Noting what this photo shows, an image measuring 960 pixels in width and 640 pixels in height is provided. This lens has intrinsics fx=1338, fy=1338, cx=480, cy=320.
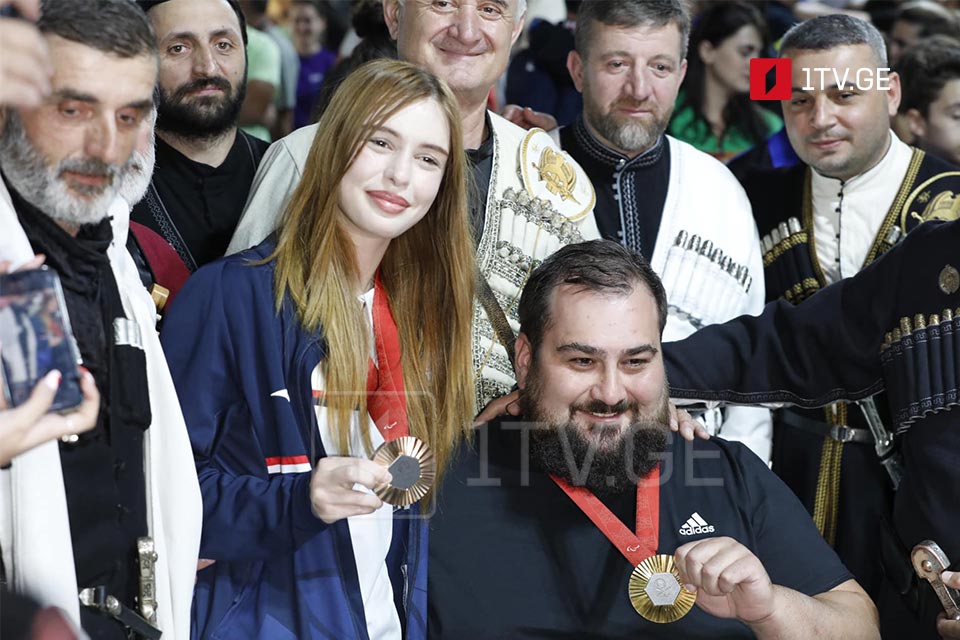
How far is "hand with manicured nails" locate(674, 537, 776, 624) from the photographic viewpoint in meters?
2.54

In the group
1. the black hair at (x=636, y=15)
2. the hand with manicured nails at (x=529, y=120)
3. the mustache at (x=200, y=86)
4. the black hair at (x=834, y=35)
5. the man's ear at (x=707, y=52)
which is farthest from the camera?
the man's ear at (x=707, y=52)

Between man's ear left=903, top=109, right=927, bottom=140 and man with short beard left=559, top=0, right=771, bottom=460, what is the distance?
1252 millimetres

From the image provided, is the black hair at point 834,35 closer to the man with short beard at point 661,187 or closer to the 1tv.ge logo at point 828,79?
the 1tv.ge logo at point 828,79

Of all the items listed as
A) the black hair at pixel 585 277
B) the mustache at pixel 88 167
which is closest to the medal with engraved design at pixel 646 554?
the black hair at pixel 585 277

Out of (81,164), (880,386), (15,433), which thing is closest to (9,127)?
(81,164)

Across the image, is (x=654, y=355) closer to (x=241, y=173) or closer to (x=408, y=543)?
(x=408, y=543)

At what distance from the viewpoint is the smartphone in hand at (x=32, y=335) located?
1.89 metres

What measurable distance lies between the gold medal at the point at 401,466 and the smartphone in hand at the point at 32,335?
0.64 metres

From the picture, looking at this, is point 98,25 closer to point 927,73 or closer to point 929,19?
point 927,73

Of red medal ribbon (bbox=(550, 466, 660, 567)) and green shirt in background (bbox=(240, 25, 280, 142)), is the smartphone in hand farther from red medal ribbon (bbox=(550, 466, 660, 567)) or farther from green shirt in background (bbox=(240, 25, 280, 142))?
green shirt in background (bbox=(240, 25, 280, 142))

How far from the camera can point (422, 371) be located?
286 centimetres

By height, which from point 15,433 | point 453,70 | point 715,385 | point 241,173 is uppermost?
point 453,70

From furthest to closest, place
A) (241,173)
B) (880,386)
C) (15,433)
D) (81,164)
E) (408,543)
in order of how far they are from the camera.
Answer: (241,173) → (880,386) → (408,543) → (81,164) → (15,433)

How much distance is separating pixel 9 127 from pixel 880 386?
2.23 metres
